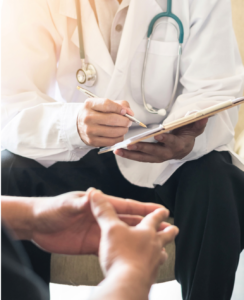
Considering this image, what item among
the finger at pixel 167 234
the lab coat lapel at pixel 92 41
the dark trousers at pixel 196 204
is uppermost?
the lab coat lapel at pixel 92 41

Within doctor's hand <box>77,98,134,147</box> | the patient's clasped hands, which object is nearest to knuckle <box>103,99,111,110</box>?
doctor's hand <box>77,98,134,147</box>

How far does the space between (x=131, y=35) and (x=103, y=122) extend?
216 millimetres

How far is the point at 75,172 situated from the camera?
0.34 metres

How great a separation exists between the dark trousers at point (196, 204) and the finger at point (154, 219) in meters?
0.12

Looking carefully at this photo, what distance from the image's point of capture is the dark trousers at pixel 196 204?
332 millimetres

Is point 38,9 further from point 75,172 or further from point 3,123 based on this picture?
point 75,172

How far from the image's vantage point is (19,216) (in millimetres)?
200

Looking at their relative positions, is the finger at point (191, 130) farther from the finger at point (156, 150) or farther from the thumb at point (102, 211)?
the thumb at point (102, 211)

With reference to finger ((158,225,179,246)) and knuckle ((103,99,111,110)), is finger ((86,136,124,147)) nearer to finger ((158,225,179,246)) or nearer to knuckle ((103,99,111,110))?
knuckle ((103,99,111,110))

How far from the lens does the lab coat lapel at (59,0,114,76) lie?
541 mm

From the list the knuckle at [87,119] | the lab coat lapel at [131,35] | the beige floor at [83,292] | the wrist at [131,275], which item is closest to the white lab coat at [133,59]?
the lab coat lapel at [131,35]

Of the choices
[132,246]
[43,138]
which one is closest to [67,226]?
[132,246]

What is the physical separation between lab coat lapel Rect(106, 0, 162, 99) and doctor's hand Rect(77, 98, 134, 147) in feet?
0.43

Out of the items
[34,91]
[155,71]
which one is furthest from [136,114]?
[34,91]
